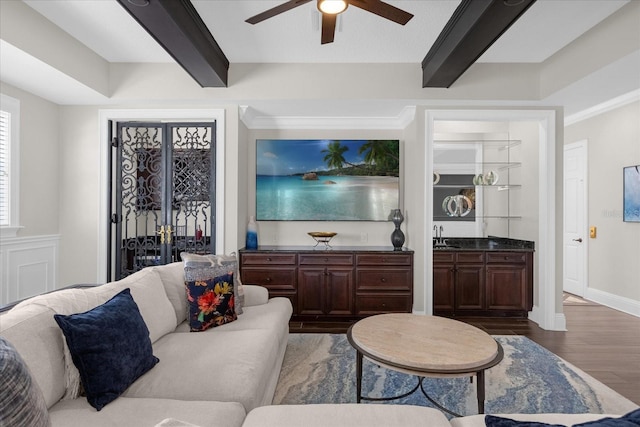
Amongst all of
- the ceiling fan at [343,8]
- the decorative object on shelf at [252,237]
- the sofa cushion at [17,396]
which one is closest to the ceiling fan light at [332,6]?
the ceiling fan at [343,8]

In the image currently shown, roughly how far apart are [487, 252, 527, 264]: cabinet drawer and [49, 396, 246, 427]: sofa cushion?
3.47 metres

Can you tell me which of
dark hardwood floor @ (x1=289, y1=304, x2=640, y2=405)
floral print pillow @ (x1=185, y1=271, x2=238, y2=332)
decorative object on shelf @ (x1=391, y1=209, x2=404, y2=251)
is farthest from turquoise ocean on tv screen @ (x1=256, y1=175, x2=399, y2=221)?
floral print pillow @ (x1=185, y1=271, x2=238, y2=332)

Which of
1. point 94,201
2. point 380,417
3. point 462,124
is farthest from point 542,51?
point 94,201

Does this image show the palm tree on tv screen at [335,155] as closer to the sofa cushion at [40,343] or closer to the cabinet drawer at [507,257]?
the cabinet drawer at [507,257]

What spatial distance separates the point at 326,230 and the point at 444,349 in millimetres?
2680

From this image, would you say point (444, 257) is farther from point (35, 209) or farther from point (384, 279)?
point (35, 209)

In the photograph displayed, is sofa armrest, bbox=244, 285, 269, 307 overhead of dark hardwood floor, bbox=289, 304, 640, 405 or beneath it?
overhead

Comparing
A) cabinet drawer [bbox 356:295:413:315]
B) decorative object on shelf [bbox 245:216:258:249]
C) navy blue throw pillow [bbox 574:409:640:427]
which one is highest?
decorative object on shelf [bbox 245:216:258:249]

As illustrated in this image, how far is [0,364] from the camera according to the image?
79cm

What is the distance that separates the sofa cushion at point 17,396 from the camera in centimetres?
75

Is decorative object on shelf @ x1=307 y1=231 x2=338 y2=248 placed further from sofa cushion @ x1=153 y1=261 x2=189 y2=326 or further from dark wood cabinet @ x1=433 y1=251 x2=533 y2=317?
sofa cushion @ x1=153 y1=261 x2=189 y2=326

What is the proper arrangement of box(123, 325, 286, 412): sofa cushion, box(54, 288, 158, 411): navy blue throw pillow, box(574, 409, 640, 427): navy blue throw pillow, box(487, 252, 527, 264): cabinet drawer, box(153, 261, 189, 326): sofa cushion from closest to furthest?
1. box(574, 409, 640, 427): navy blue throw pillow
2. box(54, 288, 158, 411): navy blue throw pillow
3. box(123, 325, 286, 412): sofa cushion
4. box(153, 261, 189, 326): sofa cushion
5. box(487, 252, 527, 264): cabinet drawer

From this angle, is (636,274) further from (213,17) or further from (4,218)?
(4,218)

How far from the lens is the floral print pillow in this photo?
222 cm
